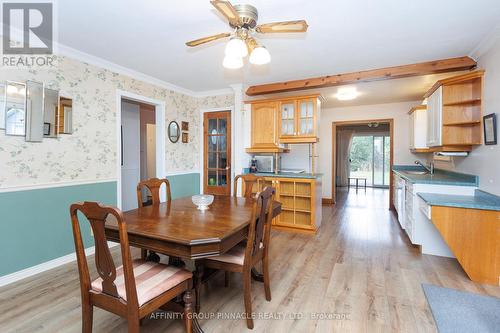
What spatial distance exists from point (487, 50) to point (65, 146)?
4.77 metres

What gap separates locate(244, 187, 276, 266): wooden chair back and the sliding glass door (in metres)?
8.24

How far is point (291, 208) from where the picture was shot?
400cm

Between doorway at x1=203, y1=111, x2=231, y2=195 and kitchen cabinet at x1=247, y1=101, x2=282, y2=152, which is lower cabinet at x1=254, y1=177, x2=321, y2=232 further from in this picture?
doorway at x1=203, y1=111, x2=231, y2=195

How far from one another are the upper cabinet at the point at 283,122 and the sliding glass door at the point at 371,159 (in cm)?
605

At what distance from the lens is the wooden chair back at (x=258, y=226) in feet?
5.45

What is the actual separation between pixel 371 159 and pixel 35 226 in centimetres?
957

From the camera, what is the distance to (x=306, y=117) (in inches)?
157

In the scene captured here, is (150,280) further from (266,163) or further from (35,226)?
(266,163)

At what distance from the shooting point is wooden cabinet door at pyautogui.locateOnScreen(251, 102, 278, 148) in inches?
165

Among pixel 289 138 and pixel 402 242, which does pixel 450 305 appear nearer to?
pixel 402 242

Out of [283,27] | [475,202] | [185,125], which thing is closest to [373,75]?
[475,202]

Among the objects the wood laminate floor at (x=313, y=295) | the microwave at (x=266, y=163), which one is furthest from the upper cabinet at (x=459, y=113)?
the microwave at (x=266, y=163)

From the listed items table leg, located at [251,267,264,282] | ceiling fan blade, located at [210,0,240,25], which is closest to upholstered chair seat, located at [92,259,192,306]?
table leg, located at [251,267,264,282]

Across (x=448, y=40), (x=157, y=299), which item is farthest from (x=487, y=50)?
(x=157, y=299)
